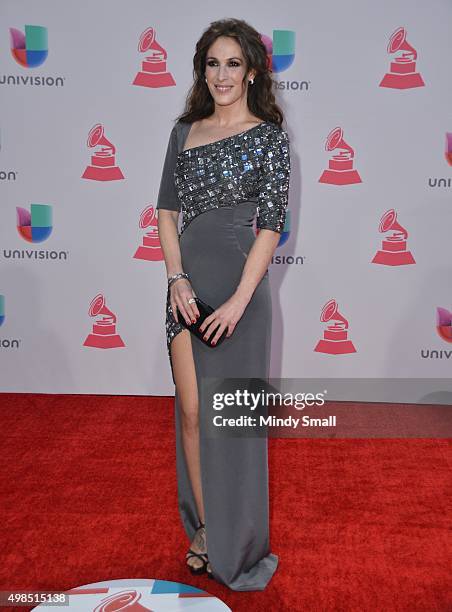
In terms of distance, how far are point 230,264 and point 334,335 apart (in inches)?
95.3

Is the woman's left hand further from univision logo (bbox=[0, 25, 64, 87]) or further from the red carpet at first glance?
univision logo (bbox=[0, 25, 64, 87])

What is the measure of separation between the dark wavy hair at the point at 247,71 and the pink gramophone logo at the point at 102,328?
2.29m

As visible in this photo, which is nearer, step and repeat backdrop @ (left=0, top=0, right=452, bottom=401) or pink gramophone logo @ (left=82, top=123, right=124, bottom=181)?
step and repeat backdrop @ (left=0, top=0, right=452, bottom=401)

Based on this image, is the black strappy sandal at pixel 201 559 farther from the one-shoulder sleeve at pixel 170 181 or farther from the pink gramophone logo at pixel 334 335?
the pink gramophone logo at pixel 334 335

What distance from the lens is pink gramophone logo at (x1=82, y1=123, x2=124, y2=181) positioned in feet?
15.4

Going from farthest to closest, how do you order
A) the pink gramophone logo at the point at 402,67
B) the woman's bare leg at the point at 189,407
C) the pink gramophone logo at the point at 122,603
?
the pink gramophone logo at the point at 402,67, the woman's bare leg at the point at 189,407, the pink gramophone logo at the point at 122,603

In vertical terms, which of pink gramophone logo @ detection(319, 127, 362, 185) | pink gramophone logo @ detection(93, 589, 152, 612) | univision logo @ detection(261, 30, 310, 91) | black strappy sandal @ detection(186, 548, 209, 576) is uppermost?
univision logo @ detection(261, 30, 310, 91)

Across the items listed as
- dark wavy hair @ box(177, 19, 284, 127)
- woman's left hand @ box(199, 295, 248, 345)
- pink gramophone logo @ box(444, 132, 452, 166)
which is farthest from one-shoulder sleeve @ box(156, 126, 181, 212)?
pink gramophone logo @ box(444, 132, 452, 166)

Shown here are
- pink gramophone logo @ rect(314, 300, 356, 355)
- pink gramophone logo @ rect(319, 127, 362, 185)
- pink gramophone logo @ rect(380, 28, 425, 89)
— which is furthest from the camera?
pink gramophone logo @ rect(314, 300, 356, 355)

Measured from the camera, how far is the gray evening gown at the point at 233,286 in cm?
257

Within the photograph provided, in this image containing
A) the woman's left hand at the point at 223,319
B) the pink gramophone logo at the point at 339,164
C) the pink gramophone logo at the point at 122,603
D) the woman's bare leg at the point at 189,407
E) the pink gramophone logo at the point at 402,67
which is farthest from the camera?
the pink gramophone logo at the point at 339,164

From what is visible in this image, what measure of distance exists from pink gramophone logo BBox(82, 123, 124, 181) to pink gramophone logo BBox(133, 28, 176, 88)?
1.26 ft

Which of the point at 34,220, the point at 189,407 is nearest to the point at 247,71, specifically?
the point at 189,407

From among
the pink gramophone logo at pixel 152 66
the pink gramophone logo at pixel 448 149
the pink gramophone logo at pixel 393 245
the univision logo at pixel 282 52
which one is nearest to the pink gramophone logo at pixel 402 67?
the pink gramophone logo at pixel 448 149
